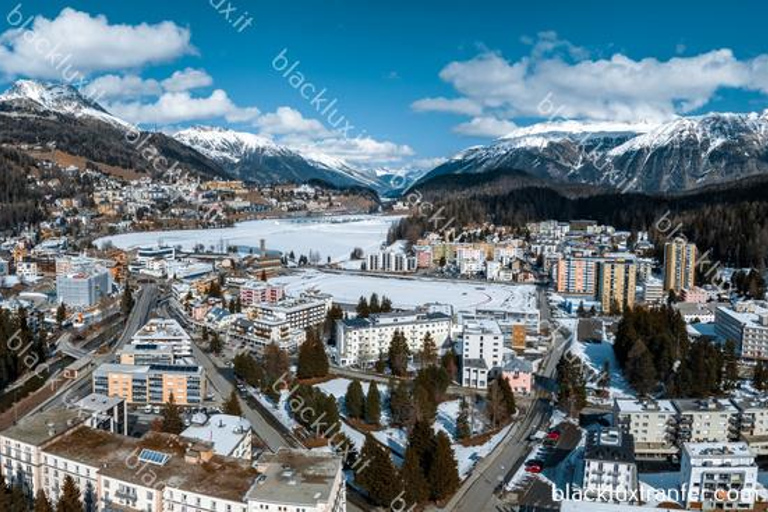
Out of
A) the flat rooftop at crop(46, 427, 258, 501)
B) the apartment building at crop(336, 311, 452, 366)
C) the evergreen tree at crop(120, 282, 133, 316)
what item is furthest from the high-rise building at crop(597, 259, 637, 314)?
the flat rooftop at crop(46, 427, 258, 501)

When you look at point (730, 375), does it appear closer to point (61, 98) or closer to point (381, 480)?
point (381, 480)

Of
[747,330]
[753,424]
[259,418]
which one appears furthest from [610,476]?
[747,330]

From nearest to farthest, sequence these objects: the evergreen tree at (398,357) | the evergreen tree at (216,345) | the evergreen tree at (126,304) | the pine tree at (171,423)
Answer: the pine tree at (171,423) < the evergreen tree at (398,357) < the evergreen tree at (216,345) < the evergreen tree at (126,304)

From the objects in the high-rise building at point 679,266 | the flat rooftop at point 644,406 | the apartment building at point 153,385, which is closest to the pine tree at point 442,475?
the flat rooftop at point 644,406

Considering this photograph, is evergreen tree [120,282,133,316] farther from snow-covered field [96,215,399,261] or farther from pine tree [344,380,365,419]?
snow-covered field [96,215,399,261]

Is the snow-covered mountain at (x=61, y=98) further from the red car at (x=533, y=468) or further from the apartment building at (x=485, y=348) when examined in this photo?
the red car at (x=533, y=468)

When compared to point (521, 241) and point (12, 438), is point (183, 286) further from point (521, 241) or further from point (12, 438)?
point (521, 241)
